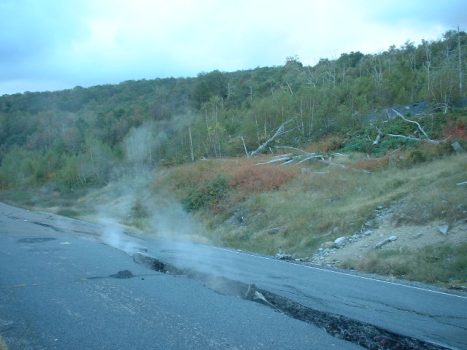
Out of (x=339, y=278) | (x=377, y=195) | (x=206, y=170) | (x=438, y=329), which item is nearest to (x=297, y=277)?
(x=339, y=278)

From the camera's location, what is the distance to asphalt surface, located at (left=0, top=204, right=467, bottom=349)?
6582mm

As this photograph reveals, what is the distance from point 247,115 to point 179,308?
146ft

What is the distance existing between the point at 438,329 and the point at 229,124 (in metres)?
48.1

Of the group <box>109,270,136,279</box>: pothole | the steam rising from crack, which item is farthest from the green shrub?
<box>109,270,136,279</box>: pothole

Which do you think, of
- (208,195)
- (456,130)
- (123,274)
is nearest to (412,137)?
(456,130)

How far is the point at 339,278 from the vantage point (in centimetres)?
1326

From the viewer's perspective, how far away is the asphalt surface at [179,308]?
6582mm

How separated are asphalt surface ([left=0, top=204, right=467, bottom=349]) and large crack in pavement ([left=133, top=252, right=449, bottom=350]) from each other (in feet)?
0.62

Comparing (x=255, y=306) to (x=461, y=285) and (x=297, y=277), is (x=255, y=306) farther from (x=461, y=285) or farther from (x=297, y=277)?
(x=461, y=285)

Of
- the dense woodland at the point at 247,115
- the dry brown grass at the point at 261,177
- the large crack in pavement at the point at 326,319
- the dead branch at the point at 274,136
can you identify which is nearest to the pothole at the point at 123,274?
the large crack in pavement at the point at 326,319

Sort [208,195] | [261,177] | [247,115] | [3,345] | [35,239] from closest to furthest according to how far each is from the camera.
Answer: [3,345] → [35,239] → [261,177] → [208,195] → [247,115]

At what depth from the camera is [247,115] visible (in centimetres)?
5156

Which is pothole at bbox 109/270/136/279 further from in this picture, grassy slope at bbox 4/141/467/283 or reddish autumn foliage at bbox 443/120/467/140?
reddish autumn foliage at bbox 443/120/467/140

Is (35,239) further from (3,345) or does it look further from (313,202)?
(313,202)
